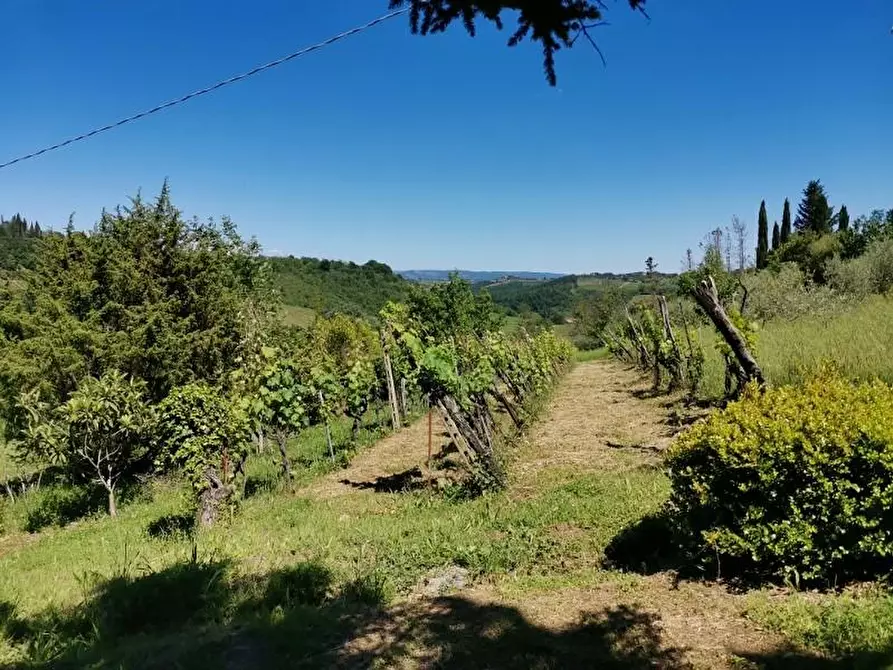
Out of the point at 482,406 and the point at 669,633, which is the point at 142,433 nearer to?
the point at 482,406

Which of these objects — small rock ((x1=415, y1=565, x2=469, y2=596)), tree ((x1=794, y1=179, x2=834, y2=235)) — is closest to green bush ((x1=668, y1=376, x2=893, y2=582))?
small rock ((x1=415, y1=565, x2=469, y2=596))

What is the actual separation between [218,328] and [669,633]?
1385 centimetres

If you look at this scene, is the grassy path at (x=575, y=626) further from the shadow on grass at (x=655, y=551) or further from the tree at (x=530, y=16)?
the tree at (x=530, y=16)

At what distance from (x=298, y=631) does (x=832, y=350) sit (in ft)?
30.8

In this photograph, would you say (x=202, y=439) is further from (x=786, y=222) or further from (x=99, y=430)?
(x=786, y=222)

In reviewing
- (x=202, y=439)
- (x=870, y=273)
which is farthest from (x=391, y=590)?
(x=870, y=273)

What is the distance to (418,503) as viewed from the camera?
731cm

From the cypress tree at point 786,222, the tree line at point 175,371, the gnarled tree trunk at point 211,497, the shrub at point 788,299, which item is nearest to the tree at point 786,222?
the cypress tree at point 786,222

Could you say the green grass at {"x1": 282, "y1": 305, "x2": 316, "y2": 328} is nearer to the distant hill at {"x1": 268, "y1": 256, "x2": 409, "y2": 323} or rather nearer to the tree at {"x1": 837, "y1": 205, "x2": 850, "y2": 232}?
the distant hill at {"x1": 268, "y1": 256, "x2": 409, "y2": 323}

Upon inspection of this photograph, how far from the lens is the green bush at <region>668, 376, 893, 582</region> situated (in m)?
3.58

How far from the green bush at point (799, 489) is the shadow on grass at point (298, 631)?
100 centimetres

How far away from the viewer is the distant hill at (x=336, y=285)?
248 ft

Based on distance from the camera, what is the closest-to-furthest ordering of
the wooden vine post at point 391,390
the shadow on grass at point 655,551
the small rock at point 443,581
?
the shadow on grass at point 655,551 < the small rock at point 443,581 < the wooden vine post at point 391,390

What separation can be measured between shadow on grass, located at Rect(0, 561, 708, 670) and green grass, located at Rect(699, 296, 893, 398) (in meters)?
5.66
